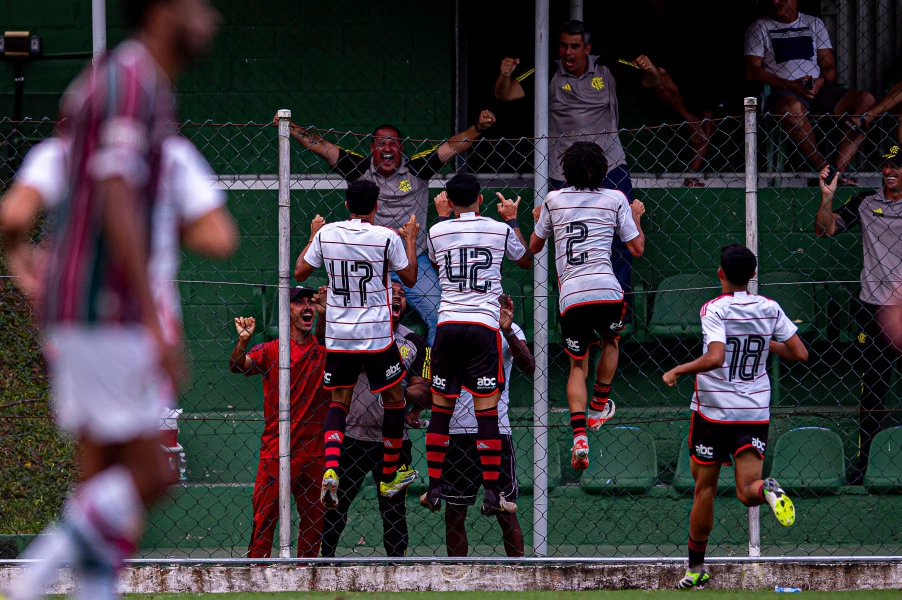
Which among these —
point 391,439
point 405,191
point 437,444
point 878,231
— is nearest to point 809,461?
point 878,231

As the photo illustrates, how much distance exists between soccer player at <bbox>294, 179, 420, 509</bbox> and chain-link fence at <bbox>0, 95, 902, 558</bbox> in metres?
0.39

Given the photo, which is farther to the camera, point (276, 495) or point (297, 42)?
point (297, 42)

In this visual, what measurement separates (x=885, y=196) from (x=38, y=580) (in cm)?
685

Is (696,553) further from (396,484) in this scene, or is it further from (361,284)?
(361,284)

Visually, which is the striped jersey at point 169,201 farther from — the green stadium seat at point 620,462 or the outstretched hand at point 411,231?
the green stadium seat at point 620,462

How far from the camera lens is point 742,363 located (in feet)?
18.9

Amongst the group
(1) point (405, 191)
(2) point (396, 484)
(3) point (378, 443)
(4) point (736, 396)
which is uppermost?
(1) point (405, 191)

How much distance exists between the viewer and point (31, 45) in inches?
377

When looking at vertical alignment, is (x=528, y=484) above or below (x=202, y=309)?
below

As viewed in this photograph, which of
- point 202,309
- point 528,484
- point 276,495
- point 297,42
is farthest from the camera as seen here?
point 297,42

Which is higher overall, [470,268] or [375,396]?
[470,268]

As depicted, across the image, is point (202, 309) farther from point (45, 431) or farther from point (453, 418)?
point (453, 418)

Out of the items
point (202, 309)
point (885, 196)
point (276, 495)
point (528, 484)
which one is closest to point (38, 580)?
point (276, 495)

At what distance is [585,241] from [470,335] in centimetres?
97
